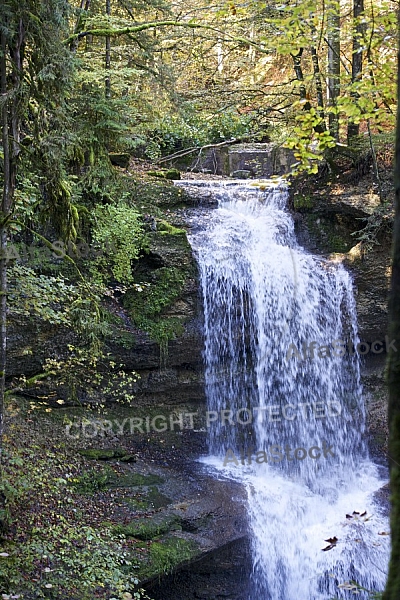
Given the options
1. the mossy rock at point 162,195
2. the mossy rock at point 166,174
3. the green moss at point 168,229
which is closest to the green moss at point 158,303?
the green moss at point 168,229

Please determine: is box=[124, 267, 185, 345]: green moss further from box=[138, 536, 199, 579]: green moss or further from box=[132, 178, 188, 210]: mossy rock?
box=[138, 536, 199, 579]: green moss

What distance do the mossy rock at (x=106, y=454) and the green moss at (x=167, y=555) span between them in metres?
1.93

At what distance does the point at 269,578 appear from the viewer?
705 centimetres

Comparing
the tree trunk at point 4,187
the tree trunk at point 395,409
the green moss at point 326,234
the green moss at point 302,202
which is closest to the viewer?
the tree trunk at point 395,409

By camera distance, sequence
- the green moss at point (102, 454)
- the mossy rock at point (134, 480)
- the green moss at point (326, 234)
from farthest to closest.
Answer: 1. the green moss at point (326, 234)
2. the green moss at point (102, 454)
3. the mossy rock at point (134, 480)

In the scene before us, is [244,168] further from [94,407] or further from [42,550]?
[42,550]

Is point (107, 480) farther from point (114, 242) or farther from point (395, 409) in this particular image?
point (395, 409)

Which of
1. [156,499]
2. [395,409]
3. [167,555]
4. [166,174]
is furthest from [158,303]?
[395,409]

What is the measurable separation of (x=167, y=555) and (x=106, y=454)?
2.26 meters

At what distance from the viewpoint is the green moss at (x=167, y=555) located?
Result: 6031 millimetres

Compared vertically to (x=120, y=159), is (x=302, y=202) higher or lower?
lower

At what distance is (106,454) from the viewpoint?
26.8 feet

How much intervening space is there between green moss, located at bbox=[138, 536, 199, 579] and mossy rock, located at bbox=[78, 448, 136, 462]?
1930 mm

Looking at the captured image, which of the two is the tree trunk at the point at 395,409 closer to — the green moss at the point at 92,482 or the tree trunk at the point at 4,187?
the tree trunk at the point at 4,187
